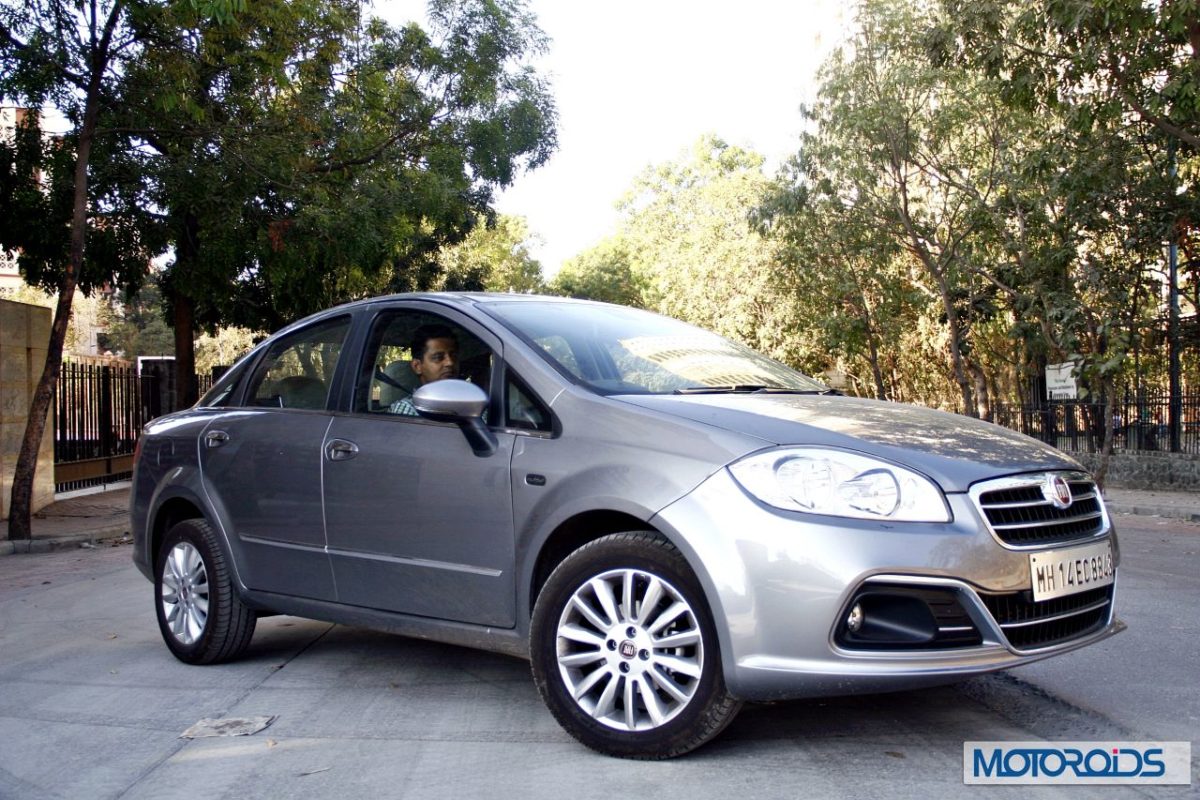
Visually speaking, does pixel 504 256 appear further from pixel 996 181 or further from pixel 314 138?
pixel 314 138

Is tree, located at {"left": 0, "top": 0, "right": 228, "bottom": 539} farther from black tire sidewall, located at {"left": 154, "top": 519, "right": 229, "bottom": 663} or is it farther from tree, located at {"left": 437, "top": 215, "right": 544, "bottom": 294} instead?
tree, located at {"left": 437, "top": 215, "right": 544, "bottom": 294}

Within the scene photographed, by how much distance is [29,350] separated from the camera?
50.5ft

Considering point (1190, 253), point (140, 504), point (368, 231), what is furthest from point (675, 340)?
point (1190, 253)

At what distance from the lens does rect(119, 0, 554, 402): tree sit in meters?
14.6

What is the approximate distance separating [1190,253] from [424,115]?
12.8 meters

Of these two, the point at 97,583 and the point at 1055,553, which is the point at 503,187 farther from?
the point at 1055,553

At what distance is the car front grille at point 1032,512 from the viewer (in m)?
3.81

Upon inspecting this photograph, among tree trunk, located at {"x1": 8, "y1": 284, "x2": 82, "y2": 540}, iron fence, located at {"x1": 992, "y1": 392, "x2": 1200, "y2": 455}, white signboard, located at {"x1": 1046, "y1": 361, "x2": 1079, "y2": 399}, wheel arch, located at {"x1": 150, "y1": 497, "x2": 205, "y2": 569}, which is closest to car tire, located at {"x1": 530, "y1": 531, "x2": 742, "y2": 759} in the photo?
wheel arch, located at {"x1": 150, "y1": 497, "x2": 205, "y2": 569}

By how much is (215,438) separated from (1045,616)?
3.84 metres

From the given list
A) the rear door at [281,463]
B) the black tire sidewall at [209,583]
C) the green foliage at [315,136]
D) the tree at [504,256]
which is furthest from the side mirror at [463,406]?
the tree at [504,256]

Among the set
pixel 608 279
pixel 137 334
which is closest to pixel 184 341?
pixel 137 334

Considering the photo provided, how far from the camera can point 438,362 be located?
5070mm

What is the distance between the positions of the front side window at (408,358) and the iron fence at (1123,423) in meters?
15.9

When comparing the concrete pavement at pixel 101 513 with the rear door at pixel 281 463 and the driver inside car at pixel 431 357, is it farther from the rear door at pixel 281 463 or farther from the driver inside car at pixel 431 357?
the driver inside car at pixel 431 357
